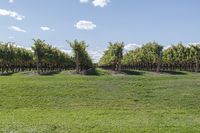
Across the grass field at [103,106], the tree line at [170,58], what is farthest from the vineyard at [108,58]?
the grass field at [103,106]

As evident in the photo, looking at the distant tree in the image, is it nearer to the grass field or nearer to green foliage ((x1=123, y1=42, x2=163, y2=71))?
green foliage ((x1=123, y1=42, x2=163, y2=71))

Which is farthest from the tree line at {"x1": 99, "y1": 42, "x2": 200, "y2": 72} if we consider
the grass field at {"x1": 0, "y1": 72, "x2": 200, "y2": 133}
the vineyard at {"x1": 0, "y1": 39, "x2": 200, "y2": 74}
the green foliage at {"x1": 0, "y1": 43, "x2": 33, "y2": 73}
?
the grass field at {"x1": 0, "y1": 72, "x2": 200, "y2": 133}

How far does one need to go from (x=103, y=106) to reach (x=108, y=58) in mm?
65437

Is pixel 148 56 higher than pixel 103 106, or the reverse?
pixel 148 56

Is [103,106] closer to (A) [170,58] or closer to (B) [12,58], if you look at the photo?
(B) [12,58]

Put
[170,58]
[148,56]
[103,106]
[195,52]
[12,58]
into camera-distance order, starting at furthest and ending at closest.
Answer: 1. [170,58]
2. [148,56]
3. [195,52]
4. [12,58]
5. [103,106]

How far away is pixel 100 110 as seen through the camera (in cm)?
3288

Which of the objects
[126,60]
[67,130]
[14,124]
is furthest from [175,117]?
[126,60]

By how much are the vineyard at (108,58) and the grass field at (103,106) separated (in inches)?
1339

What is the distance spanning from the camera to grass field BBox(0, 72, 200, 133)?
25688mm

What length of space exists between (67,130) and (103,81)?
2572cm

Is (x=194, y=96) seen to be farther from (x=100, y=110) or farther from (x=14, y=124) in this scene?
(x=14, y=124)

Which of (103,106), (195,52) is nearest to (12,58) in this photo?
(195,52)

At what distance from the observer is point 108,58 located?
328 feet
